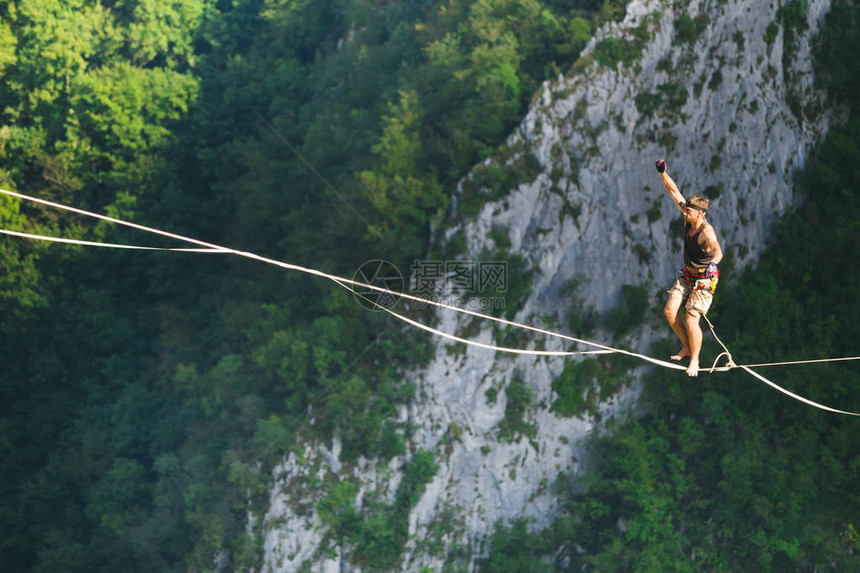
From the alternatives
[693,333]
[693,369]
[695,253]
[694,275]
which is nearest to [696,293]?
[694,275]

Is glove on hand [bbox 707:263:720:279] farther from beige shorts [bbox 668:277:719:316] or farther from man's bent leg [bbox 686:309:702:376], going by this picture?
man's bent leg [bbox 686:309:702:376]

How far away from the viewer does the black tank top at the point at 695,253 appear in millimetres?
10148

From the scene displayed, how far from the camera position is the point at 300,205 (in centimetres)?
2762

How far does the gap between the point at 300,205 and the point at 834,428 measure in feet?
54.9

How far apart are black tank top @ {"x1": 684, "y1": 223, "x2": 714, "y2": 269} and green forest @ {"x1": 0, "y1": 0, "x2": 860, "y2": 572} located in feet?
37.3

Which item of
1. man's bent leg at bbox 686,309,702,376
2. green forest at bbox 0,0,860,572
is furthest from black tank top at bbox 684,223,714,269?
green forest at bbox 0,0,860,572

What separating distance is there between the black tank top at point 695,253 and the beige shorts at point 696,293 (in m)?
0.28

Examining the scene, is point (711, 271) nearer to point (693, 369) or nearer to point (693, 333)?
point (693, 333)

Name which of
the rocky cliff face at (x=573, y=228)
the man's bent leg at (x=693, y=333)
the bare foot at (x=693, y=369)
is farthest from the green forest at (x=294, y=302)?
the bare foot at (x=693, y=369)

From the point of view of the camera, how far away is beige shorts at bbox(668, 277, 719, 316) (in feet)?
34.8

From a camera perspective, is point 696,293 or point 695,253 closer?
point 695,253

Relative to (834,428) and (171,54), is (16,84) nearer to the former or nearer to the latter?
(171,54)

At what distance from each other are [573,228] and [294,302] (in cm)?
826

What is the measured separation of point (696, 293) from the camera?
35.1 ft
